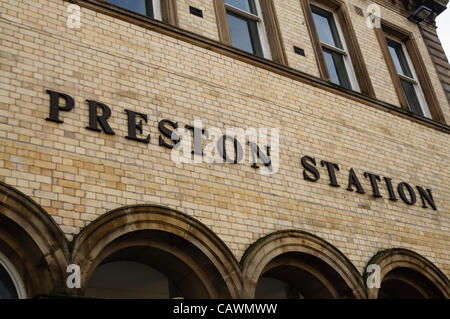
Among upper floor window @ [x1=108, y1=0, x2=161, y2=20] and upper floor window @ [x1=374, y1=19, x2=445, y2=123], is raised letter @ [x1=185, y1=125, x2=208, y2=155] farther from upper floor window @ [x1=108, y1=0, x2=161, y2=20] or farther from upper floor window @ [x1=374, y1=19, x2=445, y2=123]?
upper floor window @ [x1=374, y1=19, x2=445, y2=123]

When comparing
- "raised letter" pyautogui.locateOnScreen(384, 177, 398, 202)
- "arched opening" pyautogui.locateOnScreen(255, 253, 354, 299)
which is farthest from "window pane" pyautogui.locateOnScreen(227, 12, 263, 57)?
"arched opening" pyautogui.locateOnScreen(255, 253, 354, 299)

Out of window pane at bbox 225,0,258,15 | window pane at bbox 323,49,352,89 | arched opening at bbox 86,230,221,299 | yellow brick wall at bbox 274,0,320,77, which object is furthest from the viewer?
window pane at bbox 323,49,352,89

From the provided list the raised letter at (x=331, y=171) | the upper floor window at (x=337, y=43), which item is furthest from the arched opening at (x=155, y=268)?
the upper floor window at (x=337, y=43)

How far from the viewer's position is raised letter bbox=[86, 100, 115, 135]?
6.78 meters

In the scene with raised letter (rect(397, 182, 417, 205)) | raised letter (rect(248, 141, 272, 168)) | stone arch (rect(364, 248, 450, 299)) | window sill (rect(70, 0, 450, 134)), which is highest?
window sill (rect(70, 0, 450, 134))

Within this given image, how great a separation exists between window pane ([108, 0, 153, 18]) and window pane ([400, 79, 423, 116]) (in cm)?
648

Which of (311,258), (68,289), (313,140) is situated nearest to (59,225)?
(68,289)

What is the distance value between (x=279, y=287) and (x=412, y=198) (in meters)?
3.02

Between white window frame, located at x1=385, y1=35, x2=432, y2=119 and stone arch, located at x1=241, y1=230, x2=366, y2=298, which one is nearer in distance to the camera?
stone arch, located at x1=241, y1=230, x2=366, y2=298

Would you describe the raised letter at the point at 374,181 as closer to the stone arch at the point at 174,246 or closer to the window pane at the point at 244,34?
the window pane at the point at 244,34

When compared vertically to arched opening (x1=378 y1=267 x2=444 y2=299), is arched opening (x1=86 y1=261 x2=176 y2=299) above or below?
above

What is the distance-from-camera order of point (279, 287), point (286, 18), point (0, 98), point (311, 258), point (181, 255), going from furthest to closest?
point (286, 18)
point (279, 287)
point (311, 258)
point (181, 255)
point (0, 98)

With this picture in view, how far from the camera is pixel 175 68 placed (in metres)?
8.12
